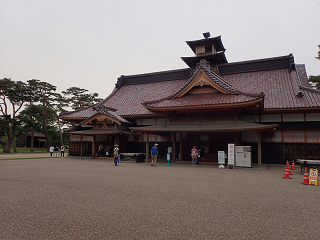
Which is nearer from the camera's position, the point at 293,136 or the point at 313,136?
the point at 313,136

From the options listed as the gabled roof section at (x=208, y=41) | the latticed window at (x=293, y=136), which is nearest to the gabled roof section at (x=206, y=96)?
the latticed window at (x=293, y=136)

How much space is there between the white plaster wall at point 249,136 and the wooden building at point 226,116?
0.25 feet

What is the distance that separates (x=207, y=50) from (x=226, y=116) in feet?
43.0

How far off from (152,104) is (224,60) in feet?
44.7

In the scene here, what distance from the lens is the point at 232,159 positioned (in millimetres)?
14633

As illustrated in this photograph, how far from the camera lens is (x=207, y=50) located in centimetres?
2731

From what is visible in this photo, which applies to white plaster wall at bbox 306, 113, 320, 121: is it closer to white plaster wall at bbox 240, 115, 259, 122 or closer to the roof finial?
white plaster wall at bbox 240, 115, 259, 122

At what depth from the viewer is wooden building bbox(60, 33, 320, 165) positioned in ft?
53.6

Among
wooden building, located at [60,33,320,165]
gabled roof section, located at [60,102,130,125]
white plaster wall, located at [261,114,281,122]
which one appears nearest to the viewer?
wooden building, located at [60,33,320,165]

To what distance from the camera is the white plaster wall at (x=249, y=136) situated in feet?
58.4

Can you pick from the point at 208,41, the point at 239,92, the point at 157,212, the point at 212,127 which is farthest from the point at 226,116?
the point at 157,212

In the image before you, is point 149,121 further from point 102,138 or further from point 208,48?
point 208,48

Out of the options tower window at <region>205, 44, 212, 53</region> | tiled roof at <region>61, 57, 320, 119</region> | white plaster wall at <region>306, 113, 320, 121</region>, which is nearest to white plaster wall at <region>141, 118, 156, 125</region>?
tiled roof at <region>61, 57, 320, 119</region>

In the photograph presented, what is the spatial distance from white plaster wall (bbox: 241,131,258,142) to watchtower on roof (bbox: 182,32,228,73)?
31.2ft
